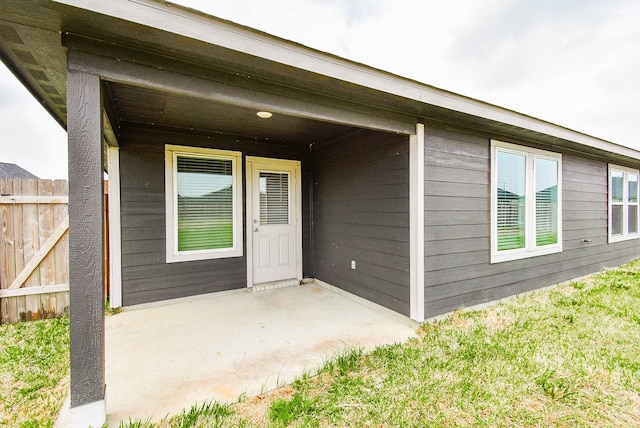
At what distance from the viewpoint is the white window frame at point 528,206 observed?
3650mm

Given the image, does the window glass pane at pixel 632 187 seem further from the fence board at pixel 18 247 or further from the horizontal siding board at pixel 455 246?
the fence board at pixel 18 247

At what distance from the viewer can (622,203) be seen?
5.88 m

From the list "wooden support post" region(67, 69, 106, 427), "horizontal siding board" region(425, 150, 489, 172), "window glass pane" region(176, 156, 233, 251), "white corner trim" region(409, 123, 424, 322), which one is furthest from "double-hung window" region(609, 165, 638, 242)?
"wooden support post" region(67, 69, 106, 427)

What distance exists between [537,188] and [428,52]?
6105mm

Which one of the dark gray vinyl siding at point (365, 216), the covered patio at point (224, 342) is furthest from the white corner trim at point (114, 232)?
the dark gray vinyl siding at point (365, 216)

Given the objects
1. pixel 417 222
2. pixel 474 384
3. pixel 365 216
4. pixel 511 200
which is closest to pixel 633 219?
pixel 511 200

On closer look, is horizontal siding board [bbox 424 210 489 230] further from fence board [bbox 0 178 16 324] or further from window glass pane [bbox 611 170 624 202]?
fence board [bbox 0 178 16 324]

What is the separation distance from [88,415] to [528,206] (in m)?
5.10

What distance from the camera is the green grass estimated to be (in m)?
1.76

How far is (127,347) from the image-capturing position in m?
2.63

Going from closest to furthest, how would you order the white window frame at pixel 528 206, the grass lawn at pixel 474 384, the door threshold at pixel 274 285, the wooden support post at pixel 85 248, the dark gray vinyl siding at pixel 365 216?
the wooden support post at pixel 85 248 < the grass lawn at pixel 474 384 < the dark gray vinyl siding at pixel 365 216 < the white window frame at pixel 528 206 < the door threshold at pixel 274 285

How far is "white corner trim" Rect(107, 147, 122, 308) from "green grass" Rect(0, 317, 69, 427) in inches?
21.2

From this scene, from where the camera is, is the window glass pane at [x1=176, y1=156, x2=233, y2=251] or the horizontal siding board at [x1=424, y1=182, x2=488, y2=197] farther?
the window glass pane at [x1=176, y1=156, x2=233, y2=251]

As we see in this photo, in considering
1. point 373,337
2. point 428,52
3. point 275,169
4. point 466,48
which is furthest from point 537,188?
point 466,48
